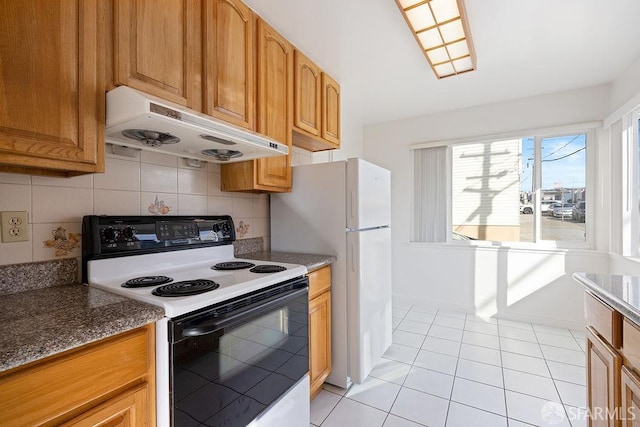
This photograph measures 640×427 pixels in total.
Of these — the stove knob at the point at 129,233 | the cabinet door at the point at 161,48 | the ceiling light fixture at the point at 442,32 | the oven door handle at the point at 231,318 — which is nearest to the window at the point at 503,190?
the ceiling light fixture at the point at 442,32

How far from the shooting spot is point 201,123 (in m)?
1.14

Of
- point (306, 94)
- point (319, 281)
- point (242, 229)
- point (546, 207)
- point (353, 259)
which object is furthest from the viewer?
point (546, 207)

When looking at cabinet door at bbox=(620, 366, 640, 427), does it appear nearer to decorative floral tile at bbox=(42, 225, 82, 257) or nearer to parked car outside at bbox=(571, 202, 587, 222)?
decorative floral tile at bbox=(42, 225, 82, 257)

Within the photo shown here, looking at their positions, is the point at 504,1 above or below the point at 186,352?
above

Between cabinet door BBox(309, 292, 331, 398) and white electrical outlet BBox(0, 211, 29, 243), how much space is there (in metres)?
1.34

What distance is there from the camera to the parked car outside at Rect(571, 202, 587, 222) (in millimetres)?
2859

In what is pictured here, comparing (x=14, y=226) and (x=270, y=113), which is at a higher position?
(x=270, y=113)

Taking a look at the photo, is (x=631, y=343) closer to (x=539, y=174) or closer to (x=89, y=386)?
(x=89, y=386)

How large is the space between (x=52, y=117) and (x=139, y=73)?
383 mm

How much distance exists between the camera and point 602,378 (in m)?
1.15

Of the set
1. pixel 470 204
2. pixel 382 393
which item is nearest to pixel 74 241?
pixel 382 393

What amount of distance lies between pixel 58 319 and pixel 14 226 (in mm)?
586

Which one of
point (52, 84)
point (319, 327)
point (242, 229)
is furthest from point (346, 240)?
point (52, 84)

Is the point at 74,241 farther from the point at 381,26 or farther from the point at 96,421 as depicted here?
the point at 381,26
